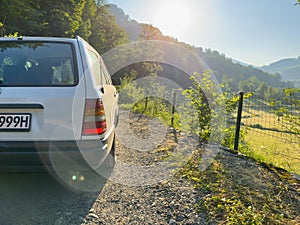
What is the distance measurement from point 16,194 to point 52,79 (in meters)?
1.36

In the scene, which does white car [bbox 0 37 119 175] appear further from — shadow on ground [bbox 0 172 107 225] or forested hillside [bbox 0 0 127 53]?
forested hillside [bbox 0 0 127 53]

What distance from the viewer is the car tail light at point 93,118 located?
6.59ft

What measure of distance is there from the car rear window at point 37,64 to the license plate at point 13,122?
1.07 feet

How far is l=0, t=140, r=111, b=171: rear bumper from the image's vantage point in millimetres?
1931

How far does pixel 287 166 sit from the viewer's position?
4043 mm

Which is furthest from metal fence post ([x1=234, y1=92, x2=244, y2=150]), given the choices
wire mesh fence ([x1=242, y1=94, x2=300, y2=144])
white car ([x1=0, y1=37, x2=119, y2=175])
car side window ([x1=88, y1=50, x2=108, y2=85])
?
white car ([x1=0, y1=37, x2=119, y2=175])

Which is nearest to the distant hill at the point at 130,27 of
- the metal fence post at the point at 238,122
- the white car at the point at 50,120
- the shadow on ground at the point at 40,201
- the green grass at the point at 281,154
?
the metal fence post at the point at 238,122

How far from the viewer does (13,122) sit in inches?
75.7

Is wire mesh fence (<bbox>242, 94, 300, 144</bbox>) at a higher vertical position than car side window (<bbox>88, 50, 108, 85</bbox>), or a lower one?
lower

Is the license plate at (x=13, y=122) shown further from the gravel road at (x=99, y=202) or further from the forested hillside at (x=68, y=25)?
the forested hillside at (x=68, y=25)

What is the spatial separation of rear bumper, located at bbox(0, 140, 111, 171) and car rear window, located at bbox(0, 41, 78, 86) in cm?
57

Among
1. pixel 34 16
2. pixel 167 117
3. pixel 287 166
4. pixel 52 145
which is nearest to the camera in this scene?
pixel 52 145

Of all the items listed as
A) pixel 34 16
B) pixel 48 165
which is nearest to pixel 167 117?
pixel 48 165

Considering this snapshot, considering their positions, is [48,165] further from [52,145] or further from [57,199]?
[57,199]
